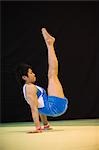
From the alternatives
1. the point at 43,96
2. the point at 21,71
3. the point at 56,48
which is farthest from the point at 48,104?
the point at 56,48

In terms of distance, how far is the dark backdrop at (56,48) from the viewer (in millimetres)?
2904

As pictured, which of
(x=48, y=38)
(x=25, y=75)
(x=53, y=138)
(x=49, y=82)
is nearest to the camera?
(x=53, y=138)

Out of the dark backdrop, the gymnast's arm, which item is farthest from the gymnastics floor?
the dark backdrop

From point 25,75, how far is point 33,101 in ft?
0.60

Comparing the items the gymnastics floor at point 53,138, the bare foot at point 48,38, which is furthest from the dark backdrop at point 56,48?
the gymnastics floor at point 53,138

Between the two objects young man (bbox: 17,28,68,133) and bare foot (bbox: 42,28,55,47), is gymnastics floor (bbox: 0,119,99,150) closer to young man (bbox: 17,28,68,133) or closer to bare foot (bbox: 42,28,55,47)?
young man (bbox: 17,28,68,133)

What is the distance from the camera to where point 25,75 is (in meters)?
2.56

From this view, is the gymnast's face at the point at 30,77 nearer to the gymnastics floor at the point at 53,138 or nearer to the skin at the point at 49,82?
the skin at the point at 49,82

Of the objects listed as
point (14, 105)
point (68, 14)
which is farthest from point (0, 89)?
point (68, 14)

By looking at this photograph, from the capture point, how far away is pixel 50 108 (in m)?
2.62

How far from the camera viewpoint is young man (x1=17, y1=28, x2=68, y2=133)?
257 cm

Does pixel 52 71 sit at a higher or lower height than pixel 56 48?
lower

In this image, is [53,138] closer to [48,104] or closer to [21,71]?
[48,104]

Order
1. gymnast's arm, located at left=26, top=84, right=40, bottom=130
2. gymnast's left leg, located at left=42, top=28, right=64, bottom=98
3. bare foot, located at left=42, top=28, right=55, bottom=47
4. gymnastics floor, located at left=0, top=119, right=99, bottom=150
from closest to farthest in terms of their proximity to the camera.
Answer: gymnastics floor, located at left=0, top=119, right=99, bottom=150
gymnast's arm, located at left=26, top=84, right=40, bottom=130
gymnast's left leg, located at left=42, top=28, right=64, bottom=98
bare foot, located at left=42, top=28, right=55, bottom=47
